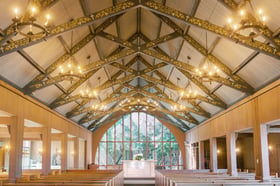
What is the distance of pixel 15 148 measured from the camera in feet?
34.0

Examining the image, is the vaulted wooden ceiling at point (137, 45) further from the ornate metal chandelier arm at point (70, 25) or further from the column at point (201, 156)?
the column at point (201, 156)

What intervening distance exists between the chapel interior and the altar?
6cm

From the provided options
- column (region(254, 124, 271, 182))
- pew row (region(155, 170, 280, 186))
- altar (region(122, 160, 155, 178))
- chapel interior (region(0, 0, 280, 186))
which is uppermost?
chapel interior (region(0, 0, 280, 186))

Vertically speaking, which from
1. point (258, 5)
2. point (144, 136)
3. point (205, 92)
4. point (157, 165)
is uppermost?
point (258, 5)

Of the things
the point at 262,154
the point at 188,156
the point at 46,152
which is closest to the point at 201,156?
the point at 188,156

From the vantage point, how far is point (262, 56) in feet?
29.9

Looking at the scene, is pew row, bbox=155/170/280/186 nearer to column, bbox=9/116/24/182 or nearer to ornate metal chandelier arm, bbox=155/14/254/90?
ornate metal chandelier arm, bbox=155/14/254/90

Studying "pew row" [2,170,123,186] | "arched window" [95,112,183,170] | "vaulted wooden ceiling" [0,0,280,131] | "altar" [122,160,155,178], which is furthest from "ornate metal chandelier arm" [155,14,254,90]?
"arched window" [95,112,183,170]

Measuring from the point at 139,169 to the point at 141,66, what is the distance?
20.7ft

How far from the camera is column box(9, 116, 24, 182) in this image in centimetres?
1020

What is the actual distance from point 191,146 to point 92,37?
15081 millimetres

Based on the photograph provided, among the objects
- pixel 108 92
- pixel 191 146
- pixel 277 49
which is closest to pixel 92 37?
Answer: pixel 277 49

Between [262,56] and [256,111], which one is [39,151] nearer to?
[256,111]

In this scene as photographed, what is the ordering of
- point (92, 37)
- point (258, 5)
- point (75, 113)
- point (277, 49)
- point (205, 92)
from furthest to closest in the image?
1. point (75, 113)
2. point (205, 92)
3. point (92, 37)
4. point (277, 49)
5. point (258, 5)
